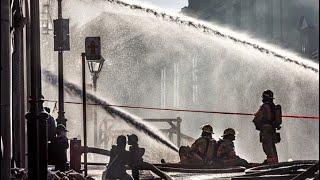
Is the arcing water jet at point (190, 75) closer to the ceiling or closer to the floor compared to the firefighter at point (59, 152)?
closer to the ceiling

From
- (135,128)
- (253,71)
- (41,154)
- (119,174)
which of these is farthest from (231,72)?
(41,154)

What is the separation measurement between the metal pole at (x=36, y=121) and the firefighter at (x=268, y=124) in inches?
214

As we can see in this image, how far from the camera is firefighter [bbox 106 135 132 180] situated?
1012cm

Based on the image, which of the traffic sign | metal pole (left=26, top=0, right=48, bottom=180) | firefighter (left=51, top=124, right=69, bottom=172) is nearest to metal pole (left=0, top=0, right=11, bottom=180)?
metal pole (left=26, top=0, right=48, bottom=180)

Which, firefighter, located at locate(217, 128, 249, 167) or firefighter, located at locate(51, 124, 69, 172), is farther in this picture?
firefighter, located at locate(217, 128, 249, 167)

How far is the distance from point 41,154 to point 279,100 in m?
21.6

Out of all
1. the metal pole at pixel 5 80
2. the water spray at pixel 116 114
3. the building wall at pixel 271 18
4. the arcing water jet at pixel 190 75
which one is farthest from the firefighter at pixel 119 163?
the building wall at pixel 271 18

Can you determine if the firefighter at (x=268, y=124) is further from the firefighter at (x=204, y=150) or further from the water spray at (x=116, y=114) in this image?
the water spray at (x=116, y=114)

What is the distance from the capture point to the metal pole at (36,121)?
7.07 metres

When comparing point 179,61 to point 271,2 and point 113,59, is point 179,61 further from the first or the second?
point 271,2

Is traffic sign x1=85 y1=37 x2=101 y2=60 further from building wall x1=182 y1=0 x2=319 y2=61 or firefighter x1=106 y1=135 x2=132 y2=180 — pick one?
building wall x1=182 y1=0 x2=319 y2=61

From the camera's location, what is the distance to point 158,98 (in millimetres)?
43844

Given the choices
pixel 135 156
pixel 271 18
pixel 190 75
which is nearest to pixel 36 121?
pixel 135 156

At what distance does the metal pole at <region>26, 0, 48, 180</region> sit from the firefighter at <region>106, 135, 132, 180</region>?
2.96 metres
